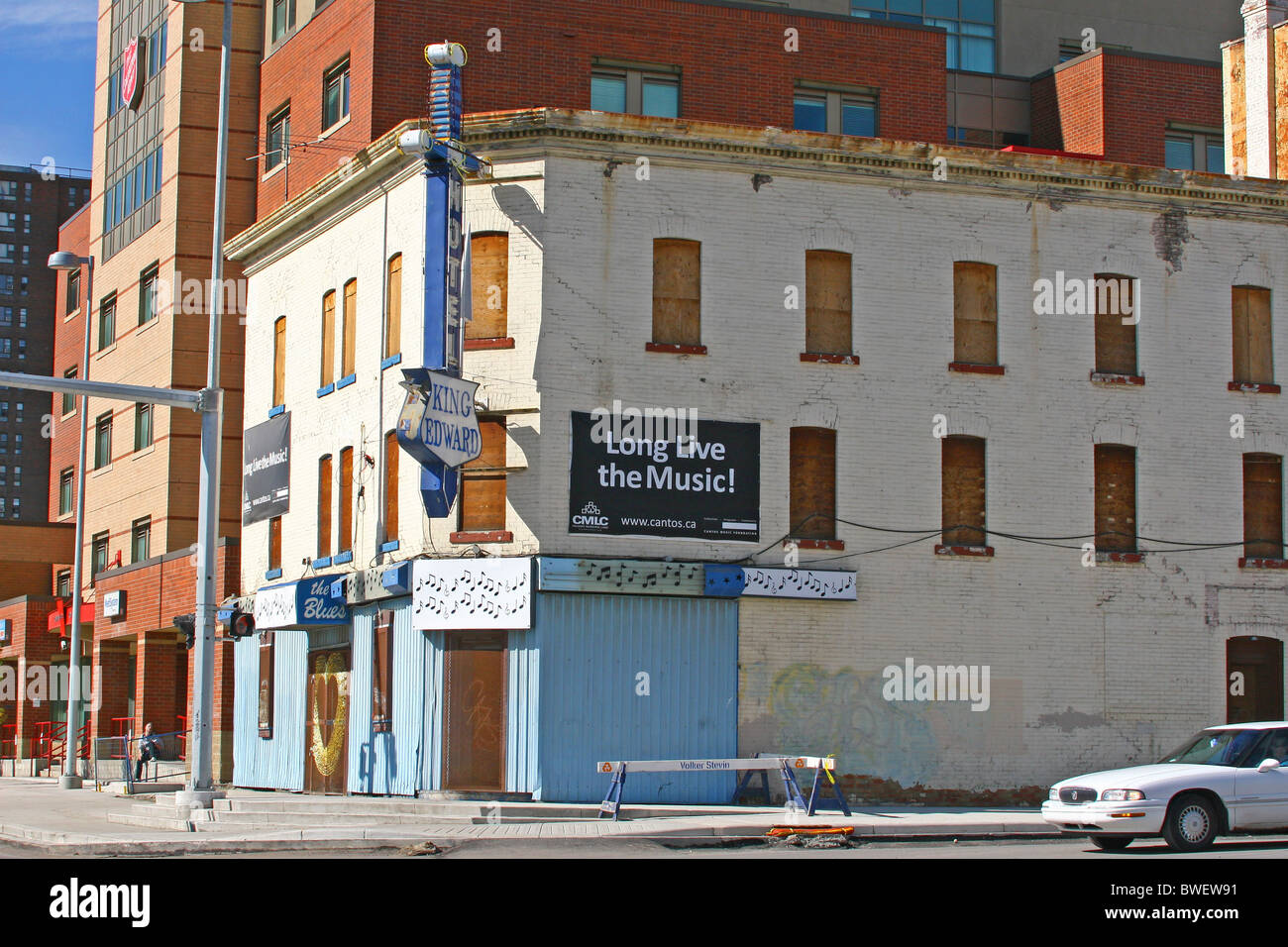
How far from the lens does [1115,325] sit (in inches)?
1101

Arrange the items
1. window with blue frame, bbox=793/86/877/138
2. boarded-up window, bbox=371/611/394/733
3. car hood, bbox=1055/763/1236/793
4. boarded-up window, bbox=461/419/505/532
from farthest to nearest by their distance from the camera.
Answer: window with blue frame, bbox=793/86/877/138 < boarded-up window, bbox=371/611/394/733 < boarded-up window, bbox=461/419/505/532 < car hood, bbox=1055/763/1236/793

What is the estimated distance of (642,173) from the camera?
85.6ft

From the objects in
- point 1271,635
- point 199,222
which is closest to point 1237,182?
point 1271,635

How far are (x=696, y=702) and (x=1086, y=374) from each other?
30.1 feet

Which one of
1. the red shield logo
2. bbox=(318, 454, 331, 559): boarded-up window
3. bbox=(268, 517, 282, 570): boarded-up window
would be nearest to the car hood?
bbox=(318, 454, 331, 559): boarded-up window

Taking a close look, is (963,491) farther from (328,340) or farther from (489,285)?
(328,340)

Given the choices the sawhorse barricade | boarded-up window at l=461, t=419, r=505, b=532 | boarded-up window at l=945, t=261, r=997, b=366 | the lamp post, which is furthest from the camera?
boarded-up window at l=945, t=261, r=997, b=366

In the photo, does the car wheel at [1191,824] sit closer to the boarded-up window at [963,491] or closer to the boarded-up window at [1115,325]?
the boarded-up window at [963,491]

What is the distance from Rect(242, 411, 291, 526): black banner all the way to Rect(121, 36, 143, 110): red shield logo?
53.9 ft

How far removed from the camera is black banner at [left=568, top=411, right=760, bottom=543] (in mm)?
25016

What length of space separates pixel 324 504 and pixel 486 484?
5.37 m

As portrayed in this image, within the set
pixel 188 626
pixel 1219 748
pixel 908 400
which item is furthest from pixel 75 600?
pixel 1219 748

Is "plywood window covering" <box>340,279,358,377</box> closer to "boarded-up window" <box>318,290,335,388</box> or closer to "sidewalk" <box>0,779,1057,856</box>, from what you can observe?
"boarded-up window" <box>318,290,335,388</box>

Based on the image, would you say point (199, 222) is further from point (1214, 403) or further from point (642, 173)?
point (1214, 403)
